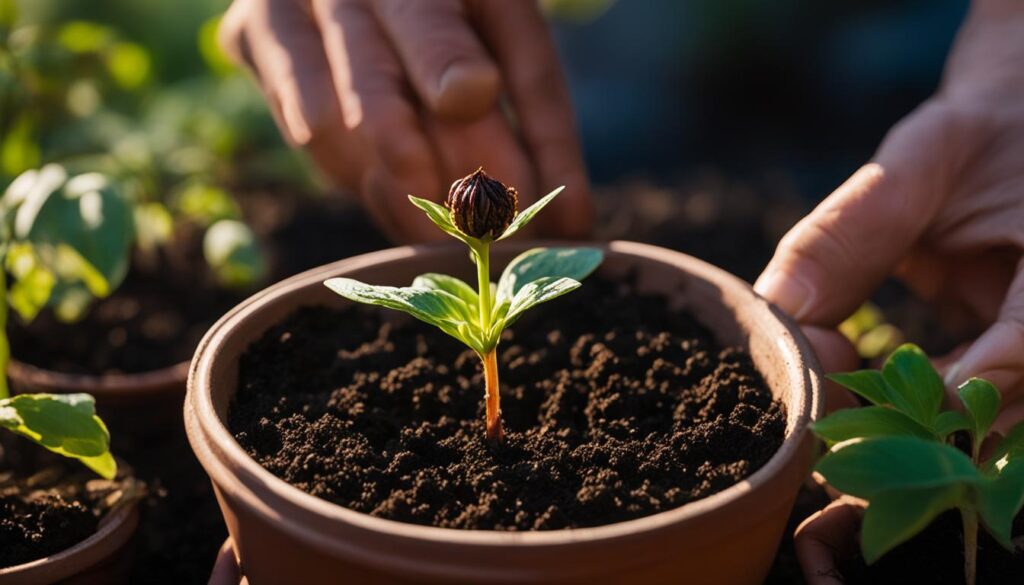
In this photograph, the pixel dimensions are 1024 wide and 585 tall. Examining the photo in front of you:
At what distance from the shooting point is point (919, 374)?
3.73ft

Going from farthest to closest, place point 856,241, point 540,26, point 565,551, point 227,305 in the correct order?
1. point 227,305
2. point 540,26
3. point 856,241
4. point 565,551

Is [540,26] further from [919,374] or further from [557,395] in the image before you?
[919,374]

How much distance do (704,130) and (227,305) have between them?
2456 millimetres

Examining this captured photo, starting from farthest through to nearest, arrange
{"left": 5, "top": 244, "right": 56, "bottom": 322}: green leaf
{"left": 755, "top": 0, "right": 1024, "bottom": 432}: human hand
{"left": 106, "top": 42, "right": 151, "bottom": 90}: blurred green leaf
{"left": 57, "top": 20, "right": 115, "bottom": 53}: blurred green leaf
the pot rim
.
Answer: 1. {"left": 106, "top": 42, "right": 151, "bottom": 90}: blurred green leaf
2. {"left": 57, "top": 20, "right": 115, "bottom": 53}: blurred green leaf
3. the pot rim
4. {"left": 5, "top": 244, "right": 56, "bottom": 322}: green leaf
5. {"left": 755, "top": 0, "right": 1024, "bottom": 432}: human hand

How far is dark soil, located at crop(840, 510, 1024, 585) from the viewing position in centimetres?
115

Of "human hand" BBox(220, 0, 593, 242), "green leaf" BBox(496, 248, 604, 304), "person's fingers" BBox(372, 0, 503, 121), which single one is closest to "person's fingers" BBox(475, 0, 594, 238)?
"human hand" BBox(220, 0, 593, 242)

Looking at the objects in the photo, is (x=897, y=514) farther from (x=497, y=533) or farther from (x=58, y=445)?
(x=58, y=445)

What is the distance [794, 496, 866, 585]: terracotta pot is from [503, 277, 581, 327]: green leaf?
0.43 meters

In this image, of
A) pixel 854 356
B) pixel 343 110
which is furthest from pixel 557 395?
pixel 343 110

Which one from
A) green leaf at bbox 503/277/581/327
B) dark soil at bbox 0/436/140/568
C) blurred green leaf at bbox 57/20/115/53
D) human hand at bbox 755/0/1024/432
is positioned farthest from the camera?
blurred green leaf at bbox 57/20/115/53

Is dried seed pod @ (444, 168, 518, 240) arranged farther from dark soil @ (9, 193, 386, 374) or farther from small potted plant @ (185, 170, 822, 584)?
dark soil @ (9, 193, 386, 374)

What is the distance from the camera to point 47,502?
1310 millimetres

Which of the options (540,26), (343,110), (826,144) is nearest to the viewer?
(343,110)

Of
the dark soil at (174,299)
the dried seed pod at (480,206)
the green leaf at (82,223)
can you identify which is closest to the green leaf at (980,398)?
the dried seed pod at (480,206)
